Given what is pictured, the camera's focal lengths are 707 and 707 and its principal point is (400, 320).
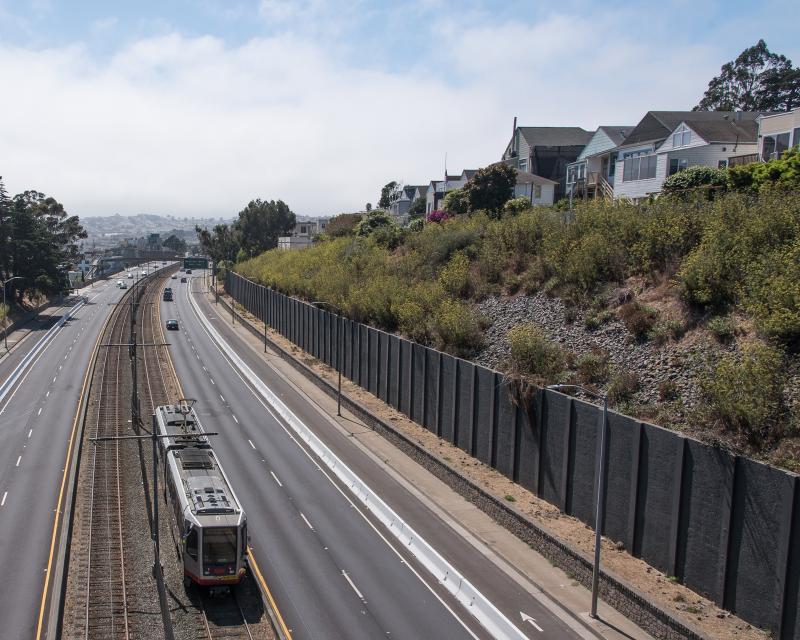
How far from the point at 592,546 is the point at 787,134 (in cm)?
3479

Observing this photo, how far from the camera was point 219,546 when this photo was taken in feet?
79.2

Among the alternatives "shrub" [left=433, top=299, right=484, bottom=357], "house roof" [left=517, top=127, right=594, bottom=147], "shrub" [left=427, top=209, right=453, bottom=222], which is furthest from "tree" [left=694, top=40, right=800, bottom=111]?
"shrub" [left=433, top=299, right=484, bottom=357]

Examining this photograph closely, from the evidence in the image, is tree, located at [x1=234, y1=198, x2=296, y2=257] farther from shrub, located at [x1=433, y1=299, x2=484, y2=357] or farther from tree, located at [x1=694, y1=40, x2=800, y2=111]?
shrub, located at [x1=433, y1=299, x2=484, y2=357]

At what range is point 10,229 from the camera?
338 feet

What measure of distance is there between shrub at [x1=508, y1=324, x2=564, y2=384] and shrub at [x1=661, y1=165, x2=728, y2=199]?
14.9m

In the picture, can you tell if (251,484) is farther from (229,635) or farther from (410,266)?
(410,266)

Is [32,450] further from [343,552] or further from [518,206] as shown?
[518,206]

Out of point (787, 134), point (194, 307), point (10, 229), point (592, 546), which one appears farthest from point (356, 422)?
point (194, 307)

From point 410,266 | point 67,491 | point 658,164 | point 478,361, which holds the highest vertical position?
point 658,164

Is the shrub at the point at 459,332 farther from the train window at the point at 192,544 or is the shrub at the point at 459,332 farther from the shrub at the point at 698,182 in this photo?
the train window at the point at 192,544

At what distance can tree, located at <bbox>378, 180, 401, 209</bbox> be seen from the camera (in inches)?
6805

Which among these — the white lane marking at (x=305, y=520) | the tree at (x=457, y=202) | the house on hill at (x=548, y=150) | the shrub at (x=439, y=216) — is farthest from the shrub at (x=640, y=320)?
the house on hill at (x=548, y=150)

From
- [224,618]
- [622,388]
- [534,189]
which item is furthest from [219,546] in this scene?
[534,189]

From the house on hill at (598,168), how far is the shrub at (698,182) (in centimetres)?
1817
